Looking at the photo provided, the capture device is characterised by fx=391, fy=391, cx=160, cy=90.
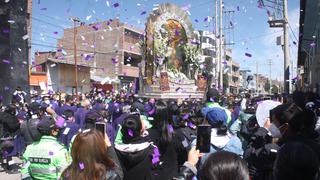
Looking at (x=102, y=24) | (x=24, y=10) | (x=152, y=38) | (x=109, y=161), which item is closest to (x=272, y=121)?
(x=109, y=161)

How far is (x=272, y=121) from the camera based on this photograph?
13.0 ft

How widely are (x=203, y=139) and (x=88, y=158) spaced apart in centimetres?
99

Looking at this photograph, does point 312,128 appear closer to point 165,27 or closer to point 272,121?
point 272,121

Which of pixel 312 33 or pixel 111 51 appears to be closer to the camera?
pixel 312 33

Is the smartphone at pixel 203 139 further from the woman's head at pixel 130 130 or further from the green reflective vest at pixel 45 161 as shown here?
the green reflective vest at pixel 45 161

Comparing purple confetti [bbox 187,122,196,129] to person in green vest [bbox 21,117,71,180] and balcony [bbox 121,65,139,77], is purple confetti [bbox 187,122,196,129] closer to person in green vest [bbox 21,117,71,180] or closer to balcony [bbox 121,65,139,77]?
person in green vest [bbox 21,117,71,180]

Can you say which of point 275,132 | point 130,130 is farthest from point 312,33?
point 130,130

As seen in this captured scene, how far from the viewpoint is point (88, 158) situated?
10.6 feet

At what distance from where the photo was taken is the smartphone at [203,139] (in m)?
3.37

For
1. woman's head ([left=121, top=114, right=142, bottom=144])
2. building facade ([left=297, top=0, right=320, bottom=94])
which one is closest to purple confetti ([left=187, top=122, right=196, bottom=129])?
woman's head ([left=121, top=114, right=142, bottom=144])

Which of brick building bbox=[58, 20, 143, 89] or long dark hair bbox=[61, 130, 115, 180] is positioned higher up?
brick building bbox=[58, 20, 143, 89]

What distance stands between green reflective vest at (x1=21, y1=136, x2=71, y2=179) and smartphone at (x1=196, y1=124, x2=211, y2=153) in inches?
65.1

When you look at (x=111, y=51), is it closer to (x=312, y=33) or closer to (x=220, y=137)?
(x=312, y=33)

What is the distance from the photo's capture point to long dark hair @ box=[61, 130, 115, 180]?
3.22 m
